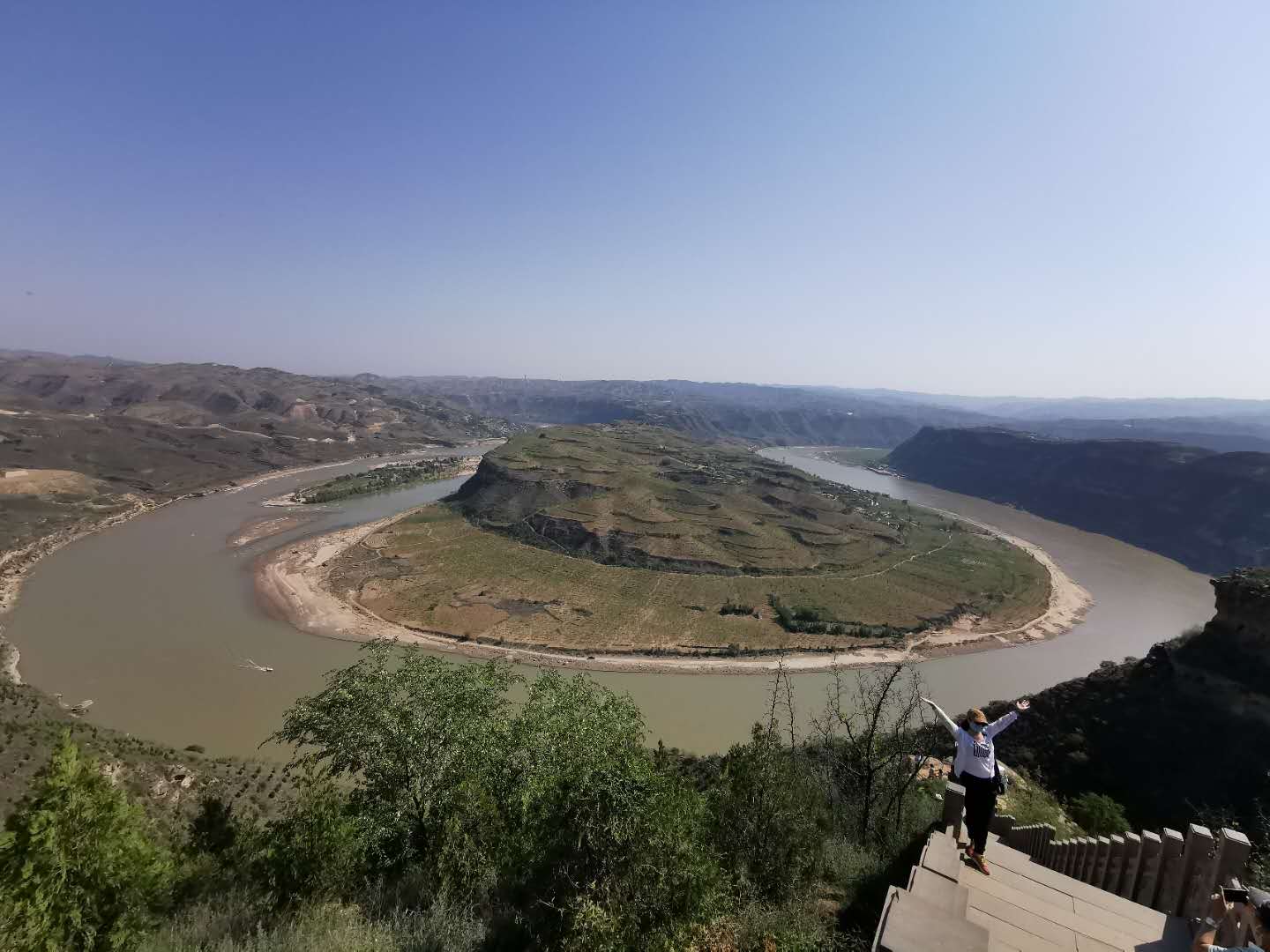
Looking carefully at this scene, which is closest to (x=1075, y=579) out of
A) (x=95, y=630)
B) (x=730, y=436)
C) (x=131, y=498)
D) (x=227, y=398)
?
(x=95, y=630)

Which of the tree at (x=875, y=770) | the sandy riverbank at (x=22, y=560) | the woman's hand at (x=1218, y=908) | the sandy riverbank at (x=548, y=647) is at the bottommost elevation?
the sandy riverbank at (x=548, y=647)

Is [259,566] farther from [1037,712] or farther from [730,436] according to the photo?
[730,436]

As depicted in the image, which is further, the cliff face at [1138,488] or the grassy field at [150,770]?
the cliff face at [1138,488]

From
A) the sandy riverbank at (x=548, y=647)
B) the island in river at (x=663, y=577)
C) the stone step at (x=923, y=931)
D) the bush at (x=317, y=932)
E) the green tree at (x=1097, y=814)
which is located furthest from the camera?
the island in river at (x=663, y=577)

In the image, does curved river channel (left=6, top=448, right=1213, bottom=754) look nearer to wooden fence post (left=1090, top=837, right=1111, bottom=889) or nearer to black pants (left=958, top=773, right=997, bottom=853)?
wooden fence post (left=1090, top=837, right=1111, bottom=889)

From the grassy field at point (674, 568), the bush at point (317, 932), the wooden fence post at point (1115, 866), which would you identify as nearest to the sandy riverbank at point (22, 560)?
the grassy field at point (674, 568)

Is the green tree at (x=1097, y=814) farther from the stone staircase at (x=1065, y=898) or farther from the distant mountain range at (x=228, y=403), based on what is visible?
the distant mountain range at (x=228, y=403)

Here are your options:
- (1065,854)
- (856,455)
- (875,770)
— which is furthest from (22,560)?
(856,455)
